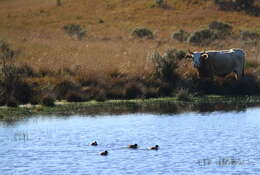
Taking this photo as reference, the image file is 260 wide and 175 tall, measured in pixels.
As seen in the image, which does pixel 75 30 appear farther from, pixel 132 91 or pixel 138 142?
pixel 138 142

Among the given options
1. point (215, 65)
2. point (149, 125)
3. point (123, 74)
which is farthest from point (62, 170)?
point (215, 65)

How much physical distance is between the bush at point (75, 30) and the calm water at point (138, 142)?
82.9 ft

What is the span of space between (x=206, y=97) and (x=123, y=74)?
129 inches

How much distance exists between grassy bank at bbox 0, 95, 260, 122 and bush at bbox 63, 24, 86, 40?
2183 centimetres

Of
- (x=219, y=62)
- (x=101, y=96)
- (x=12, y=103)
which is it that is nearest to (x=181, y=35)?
(x=219, y=62)

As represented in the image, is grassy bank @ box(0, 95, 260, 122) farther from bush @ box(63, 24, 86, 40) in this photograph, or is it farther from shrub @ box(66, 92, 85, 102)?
bush @ box(63, 24, 86, 40)

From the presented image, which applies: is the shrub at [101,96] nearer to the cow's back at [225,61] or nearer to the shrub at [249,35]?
the cow's back at [225,61]

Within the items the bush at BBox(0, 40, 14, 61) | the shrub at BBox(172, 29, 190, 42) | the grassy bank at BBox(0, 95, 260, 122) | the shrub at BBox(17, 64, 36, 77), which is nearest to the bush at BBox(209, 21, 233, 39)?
the shrub at BBox(172, 29, 190, 42)

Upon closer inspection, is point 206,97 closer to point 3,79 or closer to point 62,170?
point 3,79

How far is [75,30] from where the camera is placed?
53.0 metres

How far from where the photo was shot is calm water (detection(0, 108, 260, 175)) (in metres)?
17.0

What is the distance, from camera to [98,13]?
6500 cm

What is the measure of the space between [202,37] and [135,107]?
811 inches

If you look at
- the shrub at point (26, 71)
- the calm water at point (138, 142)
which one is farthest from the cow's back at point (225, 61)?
the shrub at point (26, 71)
